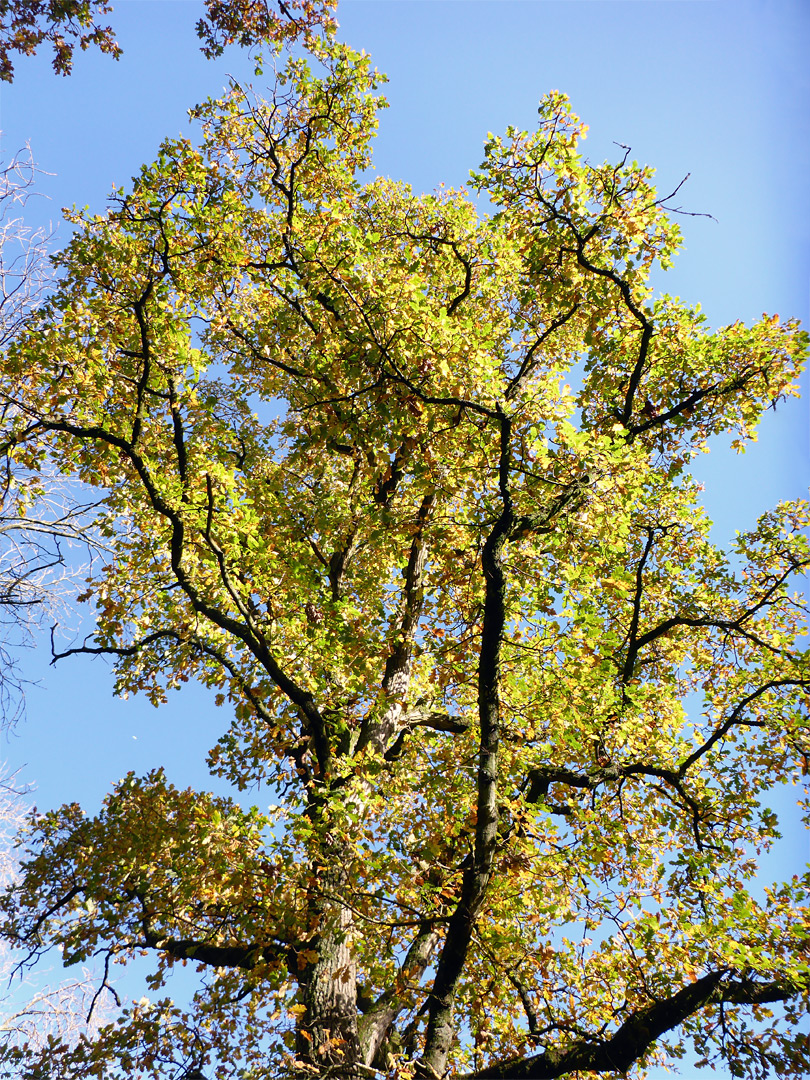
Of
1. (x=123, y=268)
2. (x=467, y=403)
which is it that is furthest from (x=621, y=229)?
(x=123, y=268)

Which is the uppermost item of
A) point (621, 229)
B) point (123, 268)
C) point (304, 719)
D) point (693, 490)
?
point (621, 229)

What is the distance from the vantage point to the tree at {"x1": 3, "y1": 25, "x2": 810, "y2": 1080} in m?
7.38

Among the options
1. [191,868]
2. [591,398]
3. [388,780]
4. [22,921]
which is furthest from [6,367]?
[591,398]

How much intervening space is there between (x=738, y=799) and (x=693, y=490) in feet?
18.3

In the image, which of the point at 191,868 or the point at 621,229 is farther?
the point at 621,229

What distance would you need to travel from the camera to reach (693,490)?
40.4 feet

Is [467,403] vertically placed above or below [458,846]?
above

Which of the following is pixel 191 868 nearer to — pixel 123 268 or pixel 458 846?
pixel 458 846

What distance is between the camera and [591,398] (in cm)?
1184

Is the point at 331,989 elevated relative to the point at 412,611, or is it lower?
lower

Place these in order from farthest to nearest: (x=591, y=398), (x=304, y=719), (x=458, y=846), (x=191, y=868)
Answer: (x=591, y=398) < (x=304, y=719) < (x=458, y=846) < (x=191, y=868)

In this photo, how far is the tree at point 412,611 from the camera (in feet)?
24.2

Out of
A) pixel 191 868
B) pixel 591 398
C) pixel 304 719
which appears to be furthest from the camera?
pixel 591 398

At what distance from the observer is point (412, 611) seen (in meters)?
10.4
